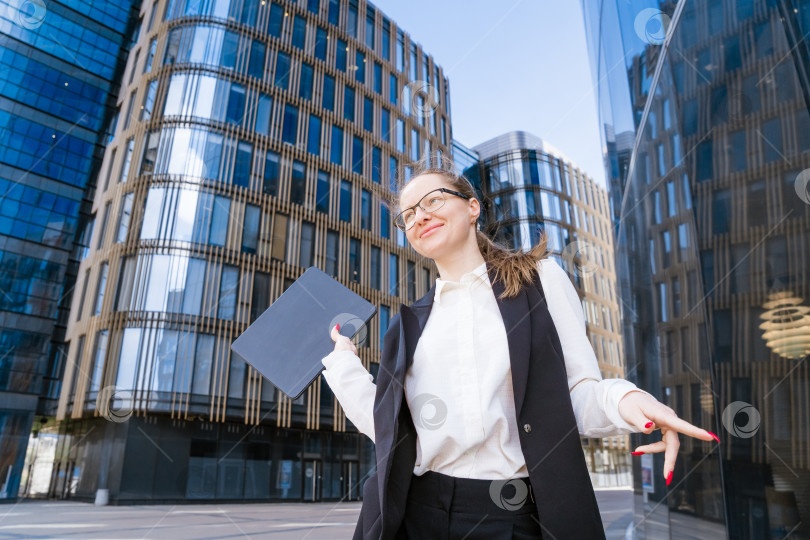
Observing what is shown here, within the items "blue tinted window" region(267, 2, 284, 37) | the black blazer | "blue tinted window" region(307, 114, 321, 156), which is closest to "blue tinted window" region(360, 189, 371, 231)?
"blue tinted window" region(307, 114, 321, 156)

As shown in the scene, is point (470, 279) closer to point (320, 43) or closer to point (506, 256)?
point (506, 256)

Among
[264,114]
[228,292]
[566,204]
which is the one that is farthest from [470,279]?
[566,204]

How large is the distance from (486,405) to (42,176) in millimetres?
29326

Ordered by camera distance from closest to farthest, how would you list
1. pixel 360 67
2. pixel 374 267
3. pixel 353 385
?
pixel 353 385
pixel 374 267
pixel 360 67

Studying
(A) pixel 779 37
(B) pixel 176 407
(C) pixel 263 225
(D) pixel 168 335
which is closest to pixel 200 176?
(C) pixel 263 225

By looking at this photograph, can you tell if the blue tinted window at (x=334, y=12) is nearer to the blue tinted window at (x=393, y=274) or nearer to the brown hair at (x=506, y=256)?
the blue tinted window at (x=393, y=274)

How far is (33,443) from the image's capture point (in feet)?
81.6

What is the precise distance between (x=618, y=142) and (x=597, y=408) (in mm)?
8276

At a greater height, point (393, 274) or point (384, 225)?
point (384, 225)

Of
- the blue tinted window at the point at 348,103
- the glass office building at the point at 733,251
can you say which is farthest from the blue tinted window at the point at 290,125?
the glass office building at the point at 733,251

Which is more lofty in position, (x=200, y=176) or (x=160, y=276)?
(x=200, y=176)

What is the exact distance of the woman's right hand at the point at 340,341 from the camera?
1.79 m

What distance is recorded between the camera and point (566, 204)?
3406 cm

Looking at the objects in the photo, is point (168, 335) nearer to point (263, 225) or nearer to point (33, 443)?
point (263, 225)
